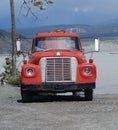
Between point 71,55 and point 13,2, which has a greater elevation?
point 13,2

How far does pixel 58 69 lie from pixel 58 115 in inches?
148

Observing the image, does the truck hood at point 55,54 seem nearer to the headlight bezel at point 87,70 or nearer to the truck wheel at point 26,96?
the headlight bezel at point 87,70

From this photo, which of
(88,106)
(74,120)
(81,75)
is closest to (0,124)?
(74,120)

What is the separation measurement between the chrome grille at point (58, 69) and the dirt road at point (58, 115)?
0.76 m

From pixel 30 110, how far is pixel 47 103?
7.16 ft

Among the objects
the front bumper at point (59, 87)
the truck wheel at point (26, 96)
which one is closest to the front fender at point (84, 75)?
the front bumper at point (59, 87)

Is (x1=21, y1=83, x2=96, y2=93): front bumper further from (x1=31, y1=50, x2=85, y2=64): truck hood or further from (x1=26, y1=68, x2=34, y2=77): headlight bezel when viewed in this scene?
(x1=31, y1=50, x2=85, y2=64): truck hood

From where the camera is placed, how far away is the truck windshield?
20.1 metres

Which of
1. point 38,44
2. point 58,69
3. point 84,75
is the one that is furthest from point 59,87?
point 38,44

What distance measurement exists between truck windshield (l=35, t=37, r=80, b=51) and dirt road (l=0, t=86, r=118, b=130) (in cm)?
177

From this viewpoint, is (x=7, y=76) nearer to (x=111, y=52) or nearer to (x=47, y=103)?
(x=47, y=103)

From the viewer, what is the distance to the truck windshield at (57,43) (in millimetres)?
20102

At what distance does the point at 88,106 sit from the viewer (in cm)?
1764

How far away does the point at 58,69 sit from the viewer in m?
19.0
